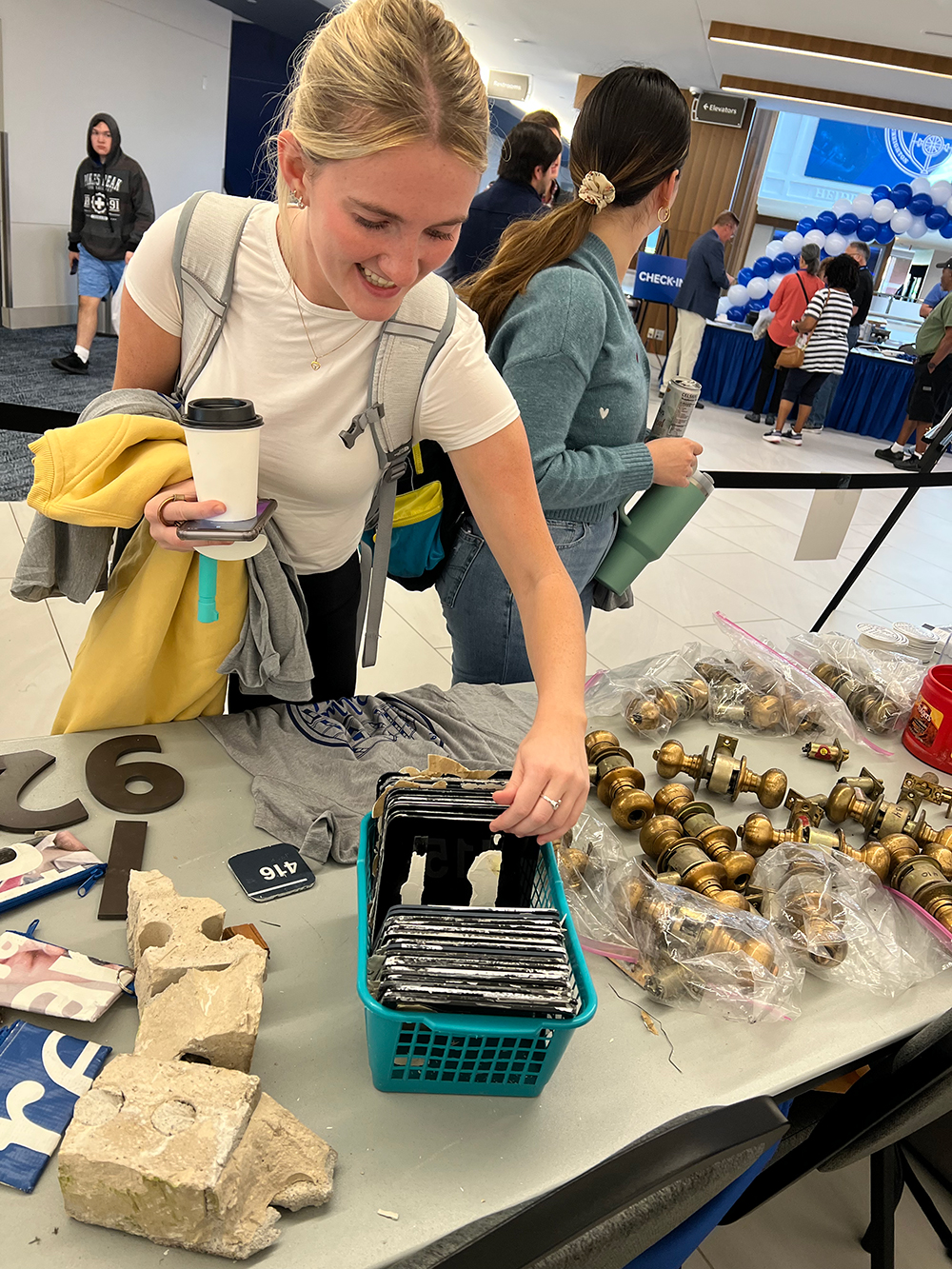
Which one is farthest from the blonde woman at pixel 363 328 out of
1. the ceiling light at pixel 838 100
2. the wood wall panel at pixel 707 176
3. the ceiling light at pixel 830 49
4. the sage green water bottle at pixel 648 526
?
the ceiling light at pixel 838 100

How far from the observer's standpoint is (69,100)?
8180 millimetres

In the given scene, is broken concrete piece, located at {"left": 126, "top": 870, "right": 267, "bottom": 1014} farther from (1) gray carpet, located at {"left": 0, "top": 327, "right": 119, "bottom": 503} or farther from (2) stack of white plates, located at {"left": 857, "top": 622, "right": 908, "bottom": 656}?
(1) gray carpet, located at {"left": 0, "top": 327, "right": 119, "bottom": 503}

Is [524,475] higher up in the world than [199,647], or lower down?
higher up

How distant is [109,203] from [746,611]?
5.95 meters

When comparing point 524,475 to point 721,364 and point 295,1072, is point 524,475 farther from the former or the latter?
point 721,364

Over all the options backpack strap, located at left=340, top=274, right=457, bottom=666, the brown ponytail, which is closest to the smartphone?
backpack strap, located at left=340, top=274, right=457, bottom=666

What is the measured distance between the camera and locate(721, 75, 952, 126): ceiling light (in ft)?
35.7

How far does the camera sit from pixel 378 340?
1.26m

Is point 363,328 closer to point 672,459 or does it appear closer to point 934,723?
point 672,459

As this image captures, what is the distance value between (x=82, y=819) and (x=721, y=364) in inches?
412

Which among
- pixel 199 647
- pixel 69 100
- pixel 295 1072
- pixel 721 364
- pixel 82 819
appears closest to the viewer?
pixel 295 1072

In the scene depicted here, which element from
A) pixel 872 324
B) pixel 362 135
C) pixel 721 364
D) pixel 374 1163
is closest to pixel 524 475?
pixel 362 135

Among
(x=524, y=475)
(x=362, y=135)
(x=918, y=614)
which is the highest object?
(x=362, y=135)

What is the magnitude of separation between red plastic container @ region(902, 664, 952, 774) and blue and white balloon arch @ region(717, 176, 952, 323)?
1045 centimetres
